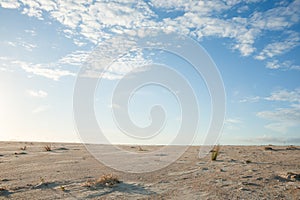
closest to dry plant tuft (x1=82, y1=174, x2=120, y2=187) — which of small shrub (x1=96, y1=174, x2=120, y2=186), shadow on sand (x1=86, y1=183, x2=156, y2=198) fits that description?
small shrub (x1=96, y1=174, x2=120, y2=186)

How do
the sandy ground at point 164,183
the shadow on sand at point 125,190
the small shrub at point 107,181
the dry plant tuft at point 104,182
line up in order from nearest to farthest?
the sandy ground at point 164,183, the shadow on sand at point 125,190, the dry plant tuft at point 104,182, the small shrub at point 107,181

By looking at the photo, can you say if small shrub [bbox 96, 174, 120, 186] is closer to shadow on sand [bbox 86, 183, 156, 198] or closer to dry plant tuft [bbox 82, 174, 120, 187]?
dry plant tuft [bbox 82, 174, 120, 187]

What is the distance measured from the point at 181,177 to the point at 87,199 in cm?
415

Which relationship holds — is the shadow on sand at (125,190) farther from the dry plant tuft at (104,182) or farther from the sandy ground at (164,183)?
the dry plant tuft at (104,182)

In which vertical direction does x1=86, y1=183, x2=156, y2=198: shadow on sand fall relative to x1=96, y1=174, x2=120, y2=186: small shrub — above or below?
below

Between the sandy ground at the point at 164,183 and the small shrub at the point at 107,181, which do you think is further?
the small shrub at the point at 107,181

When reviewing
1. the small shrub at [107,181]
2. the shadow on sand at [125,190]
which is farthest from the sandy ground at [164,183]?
the small shrub at [107,181]

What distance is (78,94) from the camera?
14273mm

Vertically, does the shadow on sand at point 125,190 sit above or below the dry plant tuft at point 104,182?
below

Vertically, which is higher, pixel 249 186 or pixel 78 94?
pixel 78 94

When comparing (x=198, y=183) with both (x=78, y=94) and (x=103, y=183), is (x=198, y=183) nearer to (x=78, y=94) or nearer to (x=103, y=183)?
(x=103, y=183)


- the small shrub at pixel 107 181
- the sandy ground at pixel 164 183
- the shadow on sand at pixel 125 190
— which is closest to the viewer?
the sandy ground at pixel 164 183

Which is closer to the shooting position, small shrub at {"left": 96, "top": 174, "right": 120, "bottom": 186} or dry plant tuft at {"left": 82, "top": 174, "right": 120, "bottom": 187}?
dry plant tuft at {"left": 82, "top": 174, "right": 120, "bottom": 187}

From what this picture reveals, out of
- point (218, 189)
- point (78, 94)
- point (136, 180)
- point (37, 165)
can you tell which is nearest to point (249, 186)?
point (218, 189)
